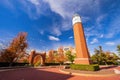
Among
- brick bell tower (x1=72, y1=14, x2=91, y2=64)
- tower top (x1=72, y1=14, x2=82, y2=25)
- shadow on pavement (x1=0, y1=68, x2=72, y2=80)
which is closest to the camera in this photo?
shadow on pavement (x1=0, y1=68, x2=72, y2=80)

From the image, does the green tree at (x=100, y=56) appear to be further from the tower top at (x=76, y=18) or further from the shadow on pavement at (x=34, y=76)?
the shadow on pavement at (x=34, y=76)

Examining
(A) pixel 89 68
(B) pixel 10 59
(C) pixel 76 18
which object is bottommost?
(A) pixel 89 68

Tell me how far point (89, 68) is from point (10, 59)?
20161 millimetres

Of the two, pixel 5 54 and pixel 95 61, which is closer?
pixel 5 54

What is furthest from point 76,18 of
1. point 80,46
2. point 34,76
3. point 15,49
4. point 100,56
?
point 100,56

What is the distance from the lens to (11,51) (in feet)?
82.7

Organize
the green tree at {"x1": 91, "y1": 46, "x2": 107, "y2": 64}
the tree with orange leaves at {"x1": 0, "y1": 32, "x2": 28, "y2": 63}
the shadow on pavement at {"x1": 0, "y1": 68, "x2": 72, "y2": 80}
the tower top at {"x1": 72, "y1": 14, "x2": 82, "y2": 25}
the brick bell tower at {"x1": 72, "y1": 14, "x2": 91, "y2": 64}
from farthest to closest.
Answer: the green tree at {"x1": 91, "y1": 46, "x2": 107, "y2": 64}, the tree with orange leaves at {"x1": 0, "y1": 32, "x2": 28, "y2": 63}, the tower top at {"x1": 72, "y1": 14, "x2": 82, "y2": 25}, the brick bell tower at {"x1": 72, "y1": 14, "x2": 91, "y2": 64}, the shadow on pavement at {"x1": 0, "y1": 68, "x2": 72, "y2": 80}

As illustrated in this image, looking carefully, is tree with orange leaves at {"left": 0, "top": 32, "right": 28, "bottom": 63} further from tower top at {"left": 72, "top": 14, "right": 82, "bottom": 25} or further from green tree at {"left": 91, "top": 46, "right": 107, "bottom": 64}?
green tree at {"left": 91, "top": 46, "right": 107, "bottom": 64}

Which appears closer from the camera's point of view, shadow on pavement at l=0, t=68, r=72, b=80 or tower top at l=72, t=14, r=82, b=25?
shadow on pavement at l=0, t=68, r=72, b=80

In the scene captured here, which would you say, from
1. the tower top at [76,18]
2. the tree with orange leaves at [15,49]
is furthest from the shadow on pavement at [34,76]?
the tree with orange leaves at [15,49]

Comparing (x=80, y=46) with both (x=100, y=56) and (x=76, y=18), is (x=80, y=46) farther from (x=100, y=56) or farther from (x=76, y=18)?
(x=100, y=56)

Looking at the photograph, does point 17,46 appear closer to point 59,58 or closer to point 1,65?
point 1,65

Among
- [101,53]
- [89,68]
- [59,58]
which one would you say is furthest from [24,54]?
A: [101,53]

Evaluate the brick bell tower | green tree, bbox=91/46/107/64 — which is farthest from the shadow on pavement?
green tree, bbox=91/46/107/64
